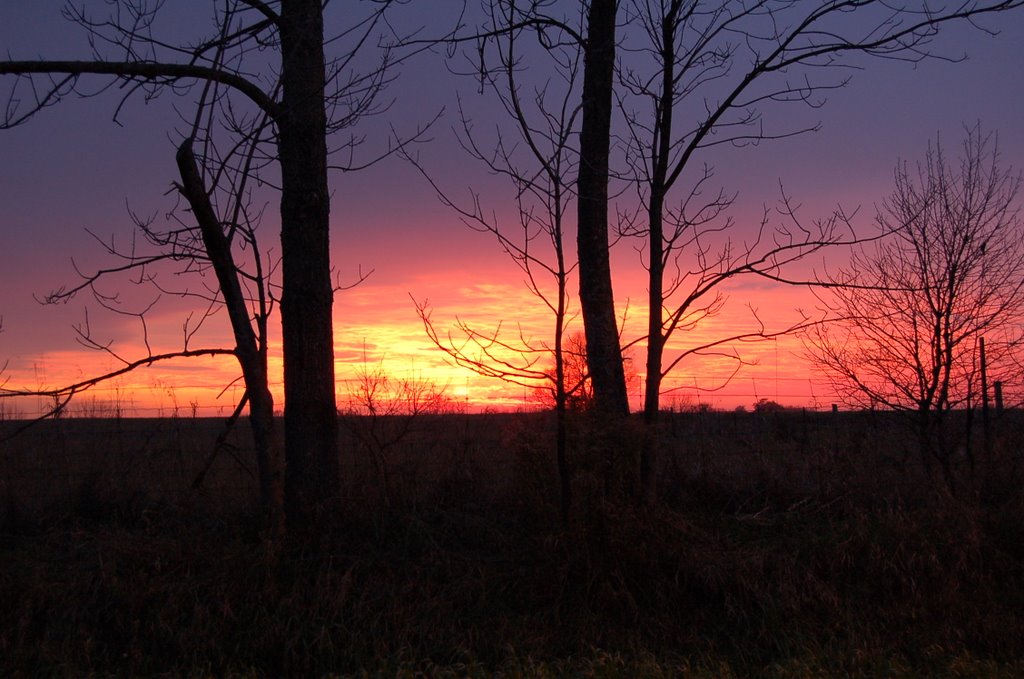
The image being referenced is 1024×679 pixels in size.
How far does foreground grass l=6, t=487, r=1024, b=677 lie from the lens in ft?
19.3

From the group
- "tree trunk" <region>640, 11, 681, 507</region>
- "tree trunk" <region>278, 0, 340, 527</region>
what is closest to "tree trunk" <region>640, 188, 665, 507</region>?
"tree trunk" <region>640, 11, 681, 507</region>

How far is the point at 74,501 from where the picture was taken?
29.3 ft

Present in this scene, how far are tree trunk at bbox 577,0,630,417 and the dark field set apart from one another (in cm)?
84

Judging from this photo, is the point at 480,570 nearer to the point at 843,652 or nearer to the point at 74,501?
the point at 843,652

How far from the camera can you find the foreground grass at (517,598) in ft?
19.3

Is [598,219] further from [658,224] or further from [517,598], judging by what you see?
[517,598]

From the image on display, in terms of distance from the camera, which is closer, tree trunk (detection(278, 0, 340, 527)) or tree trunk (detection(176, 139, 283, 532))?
tree trunk (detection(176, 139, 283, 532))

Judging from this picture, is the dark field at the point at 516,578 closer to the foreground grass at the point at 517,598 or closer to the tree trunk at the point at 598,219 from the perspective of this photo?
the foreground grass at the point at 517,598

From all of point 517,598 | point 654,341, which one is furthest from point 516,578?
point 654,341

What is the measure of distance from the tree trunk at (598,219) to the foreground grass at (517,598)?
164 centimetres

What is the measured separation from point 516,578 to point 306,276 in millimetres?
3585

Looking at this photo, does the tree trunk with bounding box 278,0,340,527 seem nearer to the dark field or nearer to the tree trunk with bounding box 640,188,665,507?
the dark field

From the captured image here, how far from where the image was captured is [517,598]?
6.97 metres

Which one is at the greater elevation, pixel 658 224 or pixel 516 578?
pixel 658 224
